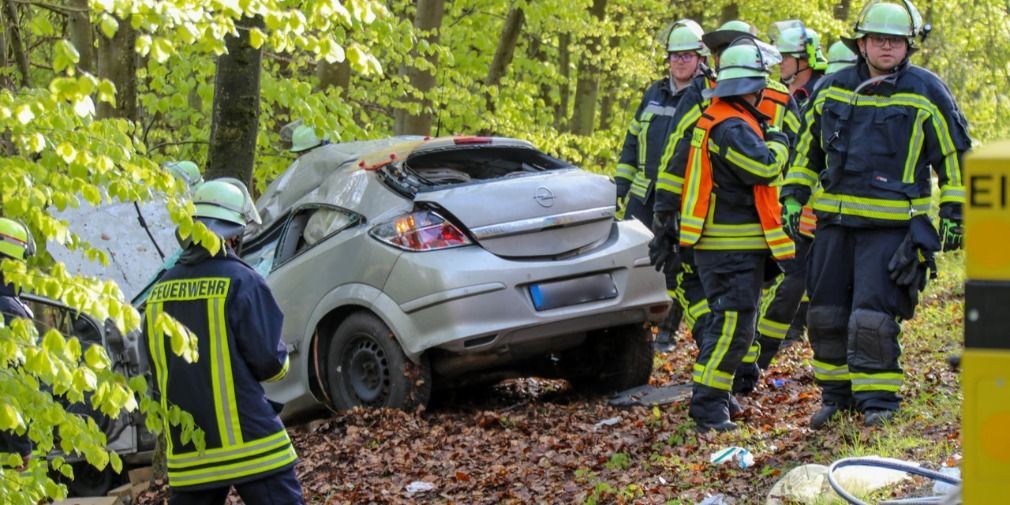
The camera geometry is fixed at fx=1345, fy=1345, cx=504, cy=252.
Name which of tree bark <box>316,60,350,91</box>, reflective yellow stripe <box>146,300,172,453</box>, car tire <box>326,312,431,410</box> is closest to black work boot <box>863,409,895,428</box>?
car tire <box>326,312,431,410</box>

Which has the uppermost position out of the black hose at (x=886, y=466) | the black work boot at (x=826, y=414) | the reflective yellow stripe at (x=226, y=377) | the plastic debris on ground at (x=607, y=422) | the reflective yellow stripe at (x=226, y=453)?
the reflective yellow stripe at (x=226, y=377)

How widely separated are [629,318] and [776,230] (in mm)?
1330

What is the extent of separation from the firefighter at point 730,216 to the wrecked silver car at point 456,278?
90cm

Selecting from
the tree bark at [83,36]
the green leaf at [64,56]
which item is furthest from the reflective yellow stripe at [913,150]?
the tree bark at [83,36]

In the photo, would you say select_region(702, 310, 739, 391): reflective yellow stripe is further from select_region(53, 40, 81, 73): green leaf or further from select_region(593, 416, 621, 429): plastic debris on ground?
select_region(53, 40, 81, 73): green leaf

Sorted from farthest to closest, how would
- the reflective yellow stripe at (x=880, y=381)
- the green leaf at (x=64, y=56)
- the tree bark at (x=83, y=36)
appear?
the tree bark at (x=83, y=36) → the reflective yellow stripe at (x=880, y=381) → the green leaf at (x=64, y=56)

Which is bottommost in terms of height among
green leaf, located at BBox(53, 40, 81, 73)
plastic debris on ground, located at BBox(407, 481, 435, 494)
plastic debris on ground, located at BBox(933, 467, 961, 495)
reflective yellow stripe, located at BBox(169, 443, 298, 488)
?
plastic debris on ground, located at BBox(407, 481, 435, 494)

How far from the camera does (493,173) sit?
8.41 metres

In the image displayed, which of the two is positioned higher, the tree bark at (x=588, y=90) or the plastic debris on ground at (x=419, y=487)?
the tree bark at (x=588, y=90)

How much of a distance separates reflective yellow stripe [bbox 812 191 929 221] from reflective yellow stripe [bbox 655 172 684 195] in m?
0.94

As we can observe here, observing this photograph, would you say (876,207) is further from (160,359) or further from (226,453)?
(160,359)

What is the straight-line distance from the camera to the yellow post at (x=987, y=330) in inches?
85.4

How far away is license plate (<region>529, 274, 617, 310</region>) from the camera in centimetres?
778

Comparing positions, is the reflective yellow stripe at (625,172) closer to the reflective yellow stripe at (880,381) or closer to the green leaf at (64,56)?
the reflective yellow stripe at (880,381)
